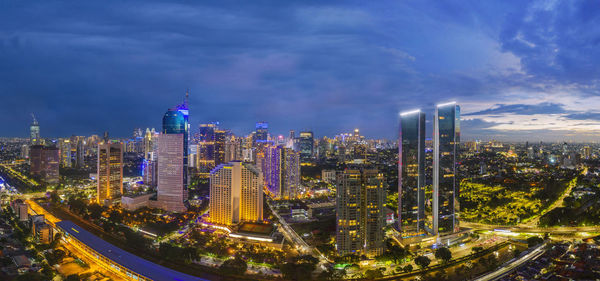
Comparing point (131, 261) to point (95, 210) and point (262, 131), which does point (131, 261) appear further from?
point (262, 131)

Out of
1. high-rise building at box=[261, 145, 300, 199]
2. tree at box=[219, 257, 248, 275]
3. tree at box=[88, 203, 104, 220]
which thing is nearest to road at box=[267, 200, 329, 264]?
tree at box=[219, 257, 248, 275]

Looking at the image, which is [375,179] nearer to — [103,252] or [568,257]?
[568,257]

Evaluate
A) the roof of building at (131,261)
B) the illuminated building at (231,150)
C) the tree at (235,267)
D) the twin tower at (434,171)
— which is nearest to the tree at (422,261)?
the twin tower at (434,171)

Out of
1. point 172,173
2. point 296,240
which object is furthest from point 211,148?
point 296,240

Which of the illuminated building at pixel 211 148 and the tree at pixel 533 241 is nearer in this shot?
the tree at pixel 533 241

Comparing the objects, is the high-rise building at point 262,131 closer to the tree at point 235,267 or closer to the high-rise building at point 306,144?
the high-rise building at point 306,144

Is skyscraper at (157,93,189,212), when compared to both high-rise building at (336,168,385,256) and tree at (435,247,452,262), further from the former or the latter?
tree at (435,247,452,262)
